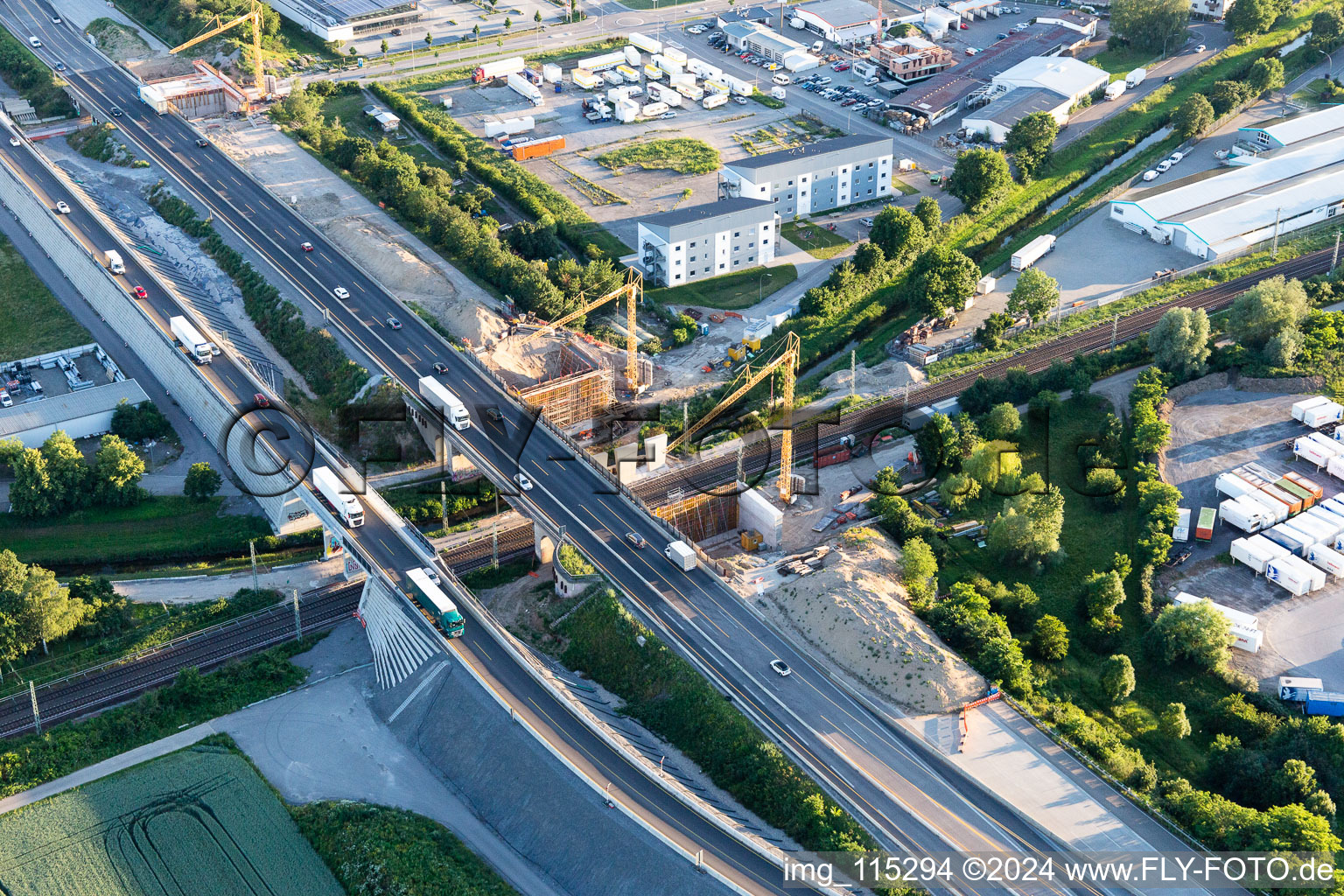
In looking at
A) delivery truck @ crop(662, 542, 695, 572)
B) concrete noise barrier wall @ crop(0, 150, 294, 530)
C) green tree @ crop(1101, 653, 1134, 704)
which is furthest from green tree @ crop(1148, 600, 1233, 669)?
concrete noise barrier wall @ crop(0, 150, 294, 530)

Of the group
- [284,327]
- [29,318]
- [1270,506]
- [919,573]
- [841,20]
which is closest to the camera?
[919,573]

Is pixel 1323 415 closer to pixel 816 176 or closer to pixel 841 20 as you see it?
pixel 816 176

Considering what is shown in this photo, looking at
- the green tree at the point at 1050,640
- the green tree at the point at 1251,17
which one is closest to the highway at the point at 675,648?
the green tree at the point at 1050,640

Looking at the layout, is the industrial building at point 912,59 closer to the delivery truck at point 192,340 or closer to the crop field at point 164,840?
the delivery truck at point 192,340

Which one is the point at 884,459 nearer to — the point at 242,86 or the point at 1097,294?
the point at 1097,294

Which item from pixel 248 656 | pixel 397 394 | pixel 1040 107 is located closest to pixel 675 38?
pixel 1040 107

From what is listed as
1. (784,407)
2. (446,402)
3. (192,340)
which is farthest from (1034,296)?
(192,340)

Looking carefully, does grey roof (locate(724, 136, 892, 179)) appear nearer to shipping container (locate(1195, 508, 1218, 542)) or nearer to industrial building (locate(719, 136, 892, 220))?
industrial building (locate(719, 136, 892, 220))
